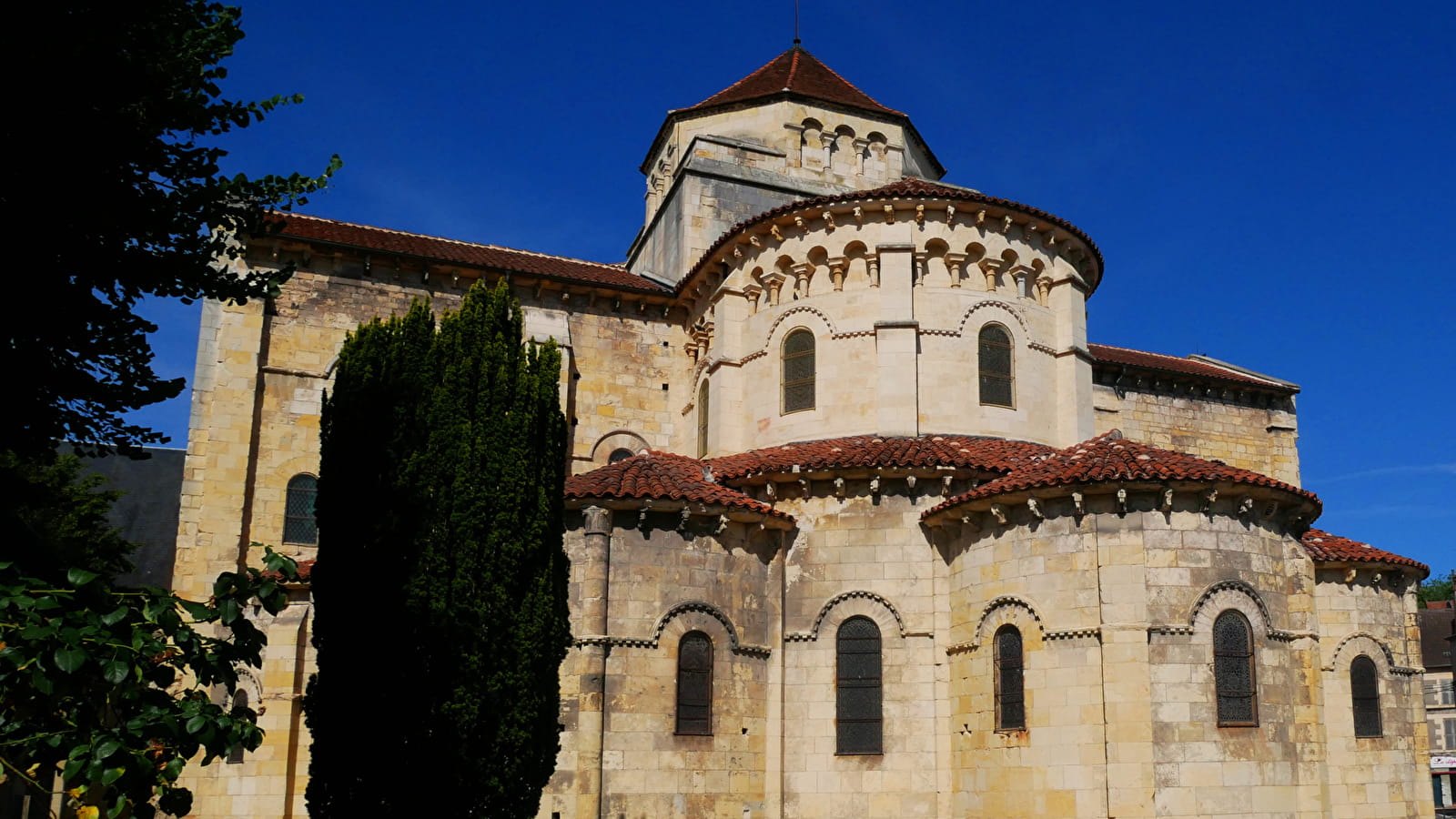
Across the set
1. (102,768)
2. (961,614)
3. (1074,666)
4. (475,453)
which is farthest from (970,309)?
(102,768)

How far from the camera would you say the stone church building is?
17297mm

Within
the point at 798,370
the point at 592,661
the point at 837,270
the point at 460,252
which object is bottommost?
the point at 592,661

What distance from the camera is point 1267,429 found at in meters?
31.0

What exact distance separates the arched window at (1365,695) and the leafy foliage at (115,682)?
62.0 ft

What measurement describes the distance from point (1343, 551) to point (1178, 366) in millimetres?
11518

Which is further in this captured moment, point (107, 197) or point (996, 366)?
point (996, 366)

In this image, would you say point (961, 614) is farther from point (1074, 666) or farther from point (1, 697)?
point (1, 697)

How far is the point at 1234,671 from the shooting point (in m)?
17.3

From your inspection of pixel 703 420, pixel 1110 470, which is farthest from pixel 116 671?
pixel 703 420

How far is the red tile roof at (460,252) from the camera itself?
24.8 m

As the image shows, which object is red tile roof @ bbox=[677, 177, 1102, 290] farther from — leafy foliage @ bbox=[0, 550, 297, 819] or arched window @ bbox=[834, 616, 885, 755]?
A: leafy foliage @ bbox=[0, 550, 297, 819]

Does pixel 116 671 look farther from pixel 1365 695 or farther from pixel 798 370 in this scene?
pixel 1365 695

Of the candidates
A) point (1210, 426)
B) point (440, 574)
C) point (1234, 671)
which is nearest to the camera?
point (440, 574)

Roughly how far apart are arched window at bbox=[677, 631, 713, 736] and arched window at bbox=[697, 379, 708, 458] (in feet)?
19.2
